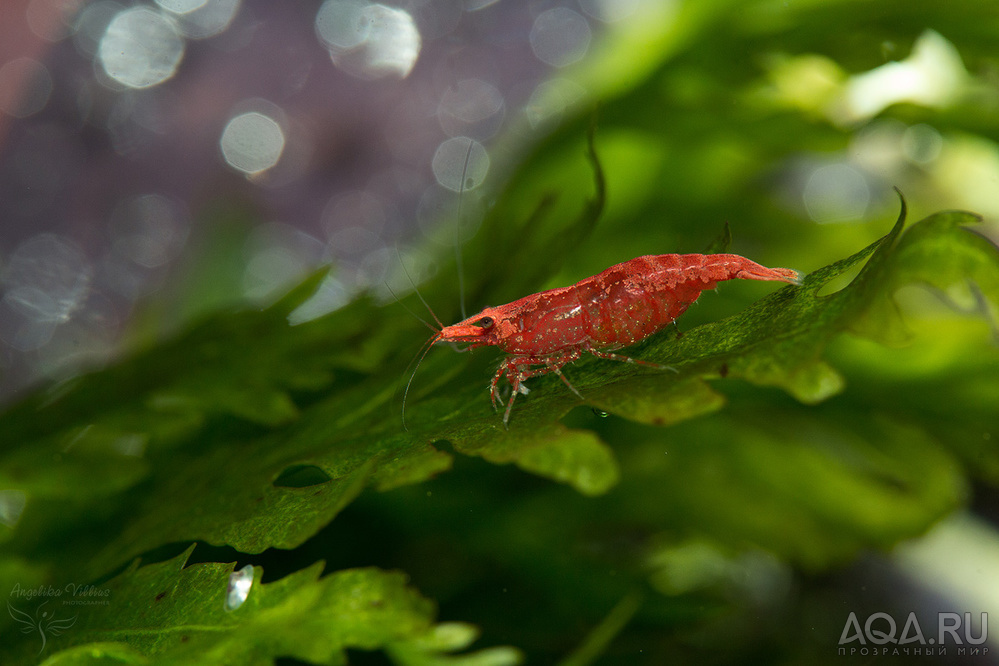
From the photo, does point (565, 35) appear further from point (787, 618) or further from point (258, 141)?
point (787, 618)

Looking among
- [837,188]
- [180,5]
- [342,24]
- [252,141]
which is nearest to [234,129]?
[252,141]

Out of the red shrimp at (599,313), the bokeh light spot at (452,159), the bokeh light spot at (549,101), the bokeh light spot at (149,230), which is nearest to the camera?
the red shrimp at (599,313)

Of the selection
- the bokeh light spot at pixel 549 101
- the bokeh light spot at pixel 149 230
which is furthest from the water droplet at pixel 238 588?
the bokeh light spot at pixel 149 230

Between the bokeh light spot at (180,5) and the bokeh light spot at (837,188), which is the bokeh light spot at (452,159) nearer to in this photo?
the bokeh light spot at (180,5)

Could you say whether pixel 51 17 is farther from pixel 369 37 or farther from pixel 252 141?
pixel 369 37

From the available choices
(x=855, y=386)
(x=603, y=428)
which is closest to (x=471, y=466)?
(x=603, y=428)

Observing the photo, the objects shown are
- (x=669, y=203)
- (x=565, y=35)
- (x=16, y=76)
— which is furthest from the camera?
(x=565, y=35)

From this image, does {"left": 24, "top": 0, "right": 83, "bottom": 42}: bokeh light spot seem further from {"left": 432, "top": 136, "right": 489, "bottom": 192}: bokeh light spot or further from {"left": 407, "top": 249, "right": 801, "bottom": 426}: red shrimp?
{"left": 407, "top": 249, "right": 801, "bottom": 426}: red shrimp

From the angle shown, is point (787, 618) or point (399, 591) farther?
point (787, 618)
